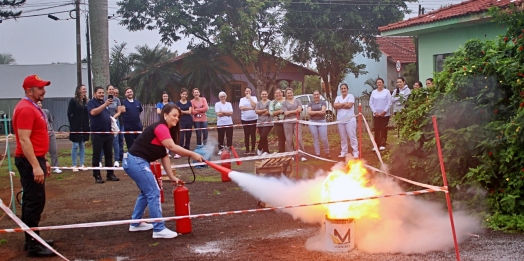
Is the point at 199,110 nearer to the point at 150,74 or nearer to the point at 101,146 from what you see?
the point at 101,146

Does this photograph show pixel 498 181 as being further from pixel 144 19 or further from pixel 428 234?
pixel 144 19

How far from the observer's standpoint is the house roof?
4088 cm

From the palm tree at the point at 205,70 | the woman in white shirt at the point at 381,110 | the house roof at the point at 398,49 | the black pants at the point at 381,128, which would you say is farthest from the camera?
the house roof at the point at 398,49

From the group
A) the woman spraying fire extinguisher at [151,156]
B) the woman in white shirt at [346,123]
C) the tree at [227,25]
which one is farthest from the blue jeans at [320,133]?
the tree at [227,25]

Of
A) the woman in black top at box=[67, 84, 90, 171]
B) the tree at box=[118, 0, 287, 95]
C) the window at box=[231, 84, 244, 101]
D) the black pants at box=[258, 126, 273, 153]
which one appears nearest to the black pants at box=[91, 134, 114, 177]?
the woman in black top at box=[67, 84, 90, 171]

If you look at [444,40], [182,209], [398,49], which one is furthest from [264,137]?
[398,49]

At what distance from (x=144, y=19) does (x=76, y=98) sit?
2443 centimetres

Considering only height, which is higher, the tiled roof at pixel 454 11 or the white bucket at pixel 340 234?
the tiled roof at pixel 454 11

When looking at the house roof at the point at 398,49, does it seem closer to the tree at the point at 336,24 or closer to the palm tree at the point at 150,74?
the tree at the point at 336,24

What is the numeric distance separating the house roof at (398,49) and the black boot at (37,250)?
36.4 meters

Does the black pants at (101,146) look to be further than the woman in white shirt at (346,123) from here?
No

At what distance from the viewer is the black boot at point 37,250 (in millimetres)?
6035

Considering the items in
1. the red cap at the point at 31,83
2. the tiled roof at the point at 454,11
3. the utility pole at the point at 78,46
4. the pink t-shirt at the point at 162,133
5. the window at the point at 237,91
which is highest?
the utility pole at the point at 78,46

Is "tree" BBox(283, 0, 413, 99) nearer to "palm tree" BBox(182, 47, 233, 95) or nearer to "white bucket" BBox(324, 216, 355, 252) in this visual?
"palm tree" BBox(182, 47, 233, 95)
